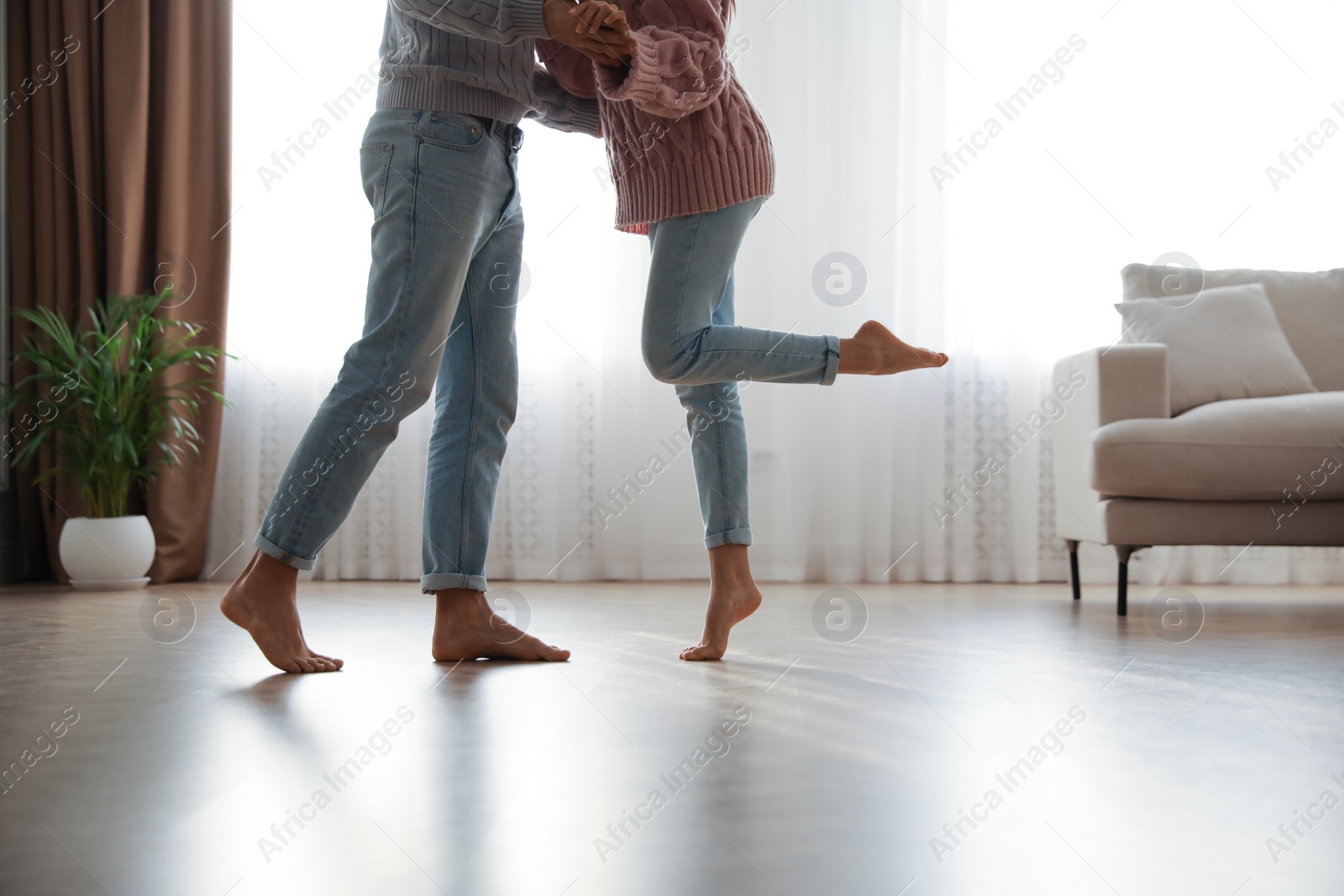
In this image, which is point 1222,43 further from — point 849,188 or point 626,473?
point 626,473

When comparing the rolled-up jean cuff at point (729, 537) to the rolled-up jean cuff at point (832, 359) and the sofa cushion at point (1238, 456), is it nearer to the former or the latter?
the rolled-up jean cuff at point (832, 359)

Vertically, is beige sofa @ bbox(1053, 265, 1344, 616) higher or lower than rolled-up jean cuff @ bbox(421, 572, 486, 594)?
higher

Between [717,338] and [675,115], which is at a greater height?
[675,115]

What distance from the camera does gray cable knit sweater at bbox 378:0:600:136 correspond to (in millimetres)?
1213

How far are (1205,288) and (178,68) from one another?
2990 millimetres

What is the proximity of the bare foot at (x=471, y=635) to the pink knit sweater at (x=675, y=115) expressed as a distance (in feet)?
1.91

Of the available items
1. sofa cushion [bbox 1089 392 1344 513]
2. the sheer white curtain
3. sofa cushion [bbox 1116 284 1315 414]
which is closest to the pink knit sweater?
sofa cushion [bbox 1089 392 1344 513]

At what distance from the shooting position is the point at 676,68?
1242mm

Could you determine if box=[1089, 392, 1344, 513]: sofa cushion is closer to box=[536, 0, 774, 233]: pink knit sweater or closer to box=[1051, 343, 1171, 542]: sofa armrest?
box=[1051, 343, 1171, 542]: sofa armrest

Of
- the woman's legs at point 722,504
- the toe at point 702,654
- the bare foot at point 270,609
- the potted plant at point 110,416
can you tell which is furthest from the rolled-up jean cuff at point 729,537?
the potted plant at point 110,416

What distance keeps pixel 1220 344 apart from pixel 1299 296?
399 mm

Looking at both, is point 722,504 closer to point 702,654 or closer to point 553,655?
point 702,654

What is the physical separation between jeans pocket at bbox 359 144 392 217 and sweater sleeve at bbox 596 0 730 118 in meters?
0.29

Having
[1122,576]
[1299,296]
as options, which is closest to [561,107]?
[1122,576]
